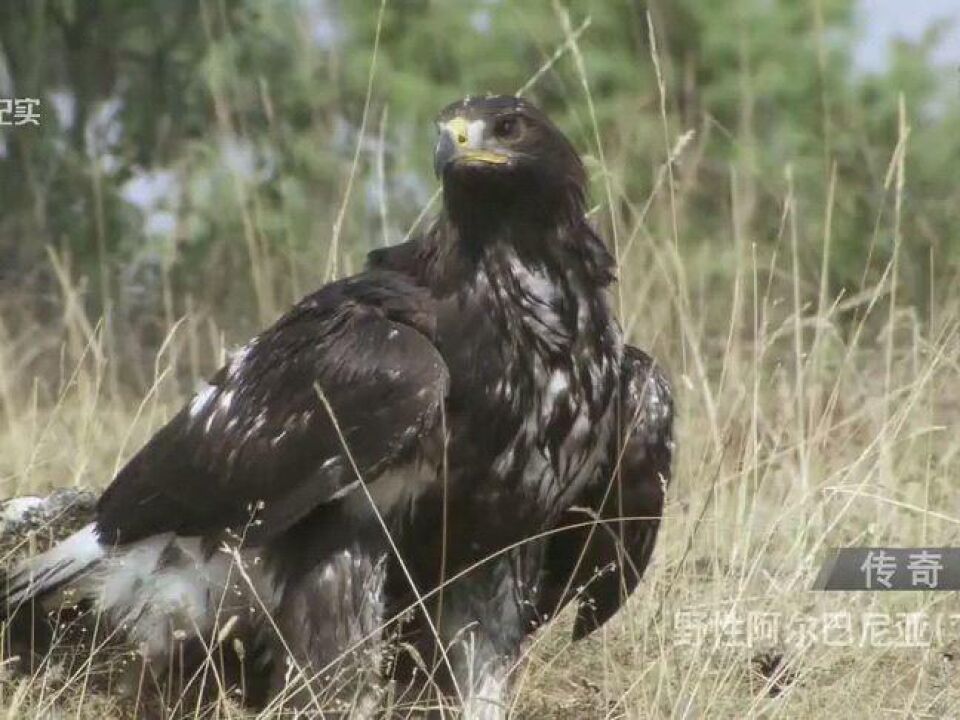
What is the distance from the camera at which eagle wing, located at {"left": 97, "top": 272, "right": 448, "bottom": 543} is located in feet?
12.5

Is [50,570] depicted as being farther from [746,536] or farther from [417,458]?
[746,536]

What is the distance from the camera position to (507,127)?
400 centimetres

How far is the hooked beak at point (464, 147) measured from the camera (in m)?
3.92

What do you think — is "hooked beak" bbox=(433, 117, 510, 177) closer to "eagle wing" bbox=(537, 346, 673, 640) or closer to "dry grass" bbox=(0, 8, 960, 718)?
"eagle wing" bbox=(537, 346, 673, 640)

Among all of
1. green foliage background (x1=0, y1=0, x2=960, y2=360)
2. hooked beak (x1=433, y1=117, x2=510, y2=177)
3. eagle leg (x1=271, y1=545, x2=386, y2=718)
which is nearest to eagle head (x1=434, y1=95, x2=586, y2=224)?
hooked beak (x1=433, y1=117, x2=510, y2=177)

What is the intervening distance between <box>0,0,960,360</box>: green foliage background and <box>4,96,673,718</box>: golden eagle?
597cm

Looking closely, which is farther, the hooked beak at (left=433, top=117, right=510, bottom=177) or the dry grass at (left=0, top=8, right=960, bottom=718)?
the dry grass at (left=0, top=8, right=960, bottom=718)

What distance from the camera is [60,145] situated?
1120 centimetres

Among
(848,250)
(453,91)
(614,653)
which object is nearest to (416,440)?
(614,653)

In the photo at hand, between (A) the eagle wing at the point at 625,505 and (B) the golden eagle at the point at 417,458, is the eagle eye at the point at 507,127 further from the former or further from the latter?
(A) the eagle wing at the point at 625,505

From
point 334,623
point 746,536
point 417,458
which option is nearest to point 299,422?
point 417,458

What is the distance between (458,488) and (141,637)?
33.9 inches

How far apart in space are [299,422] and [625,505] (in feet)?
2.61

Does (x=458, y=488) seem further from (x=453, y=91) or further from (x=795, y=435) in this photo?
(x=453, y=91)
